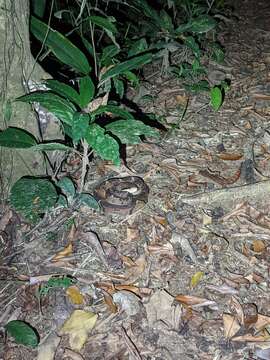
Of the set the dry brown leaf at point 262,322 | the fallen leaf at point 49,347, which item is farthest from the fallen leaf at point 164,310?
the fallen leaf at point 49,347

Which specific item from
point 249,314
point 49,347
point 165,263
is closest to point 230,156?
point 165,263

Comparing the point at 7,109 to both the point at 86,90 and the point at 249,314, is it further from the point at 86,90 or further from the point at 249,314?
the point at 249,314

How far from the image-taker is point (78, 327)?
7.20ft

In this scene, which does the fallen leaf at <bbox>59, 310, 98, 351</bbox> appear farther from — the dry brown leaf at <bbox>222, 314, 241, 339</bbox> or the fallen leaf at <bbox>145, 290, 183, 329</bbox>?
the dry brown leaf at <bbox>222, 314, 241, 339</bbox>

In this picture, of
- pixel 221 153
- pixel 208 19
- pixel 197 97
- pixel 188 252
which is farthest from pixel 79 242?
pixel 208 19

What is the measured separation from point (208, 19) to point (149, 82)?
2.84ft

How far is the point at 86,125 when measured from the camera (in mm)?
2441

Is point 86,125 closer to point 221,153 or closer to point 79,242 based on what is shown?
point 79,242

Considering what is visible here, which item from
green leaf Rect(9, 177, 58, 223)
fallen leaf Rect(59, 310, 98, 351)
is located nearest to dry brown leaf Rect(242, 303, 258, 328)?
fallen leaf Rect(59, 310, 98, 351)

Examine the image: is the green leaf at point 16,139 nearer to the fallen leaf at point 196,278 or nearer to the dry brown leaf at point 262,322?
the fallen leaf at point 196,278

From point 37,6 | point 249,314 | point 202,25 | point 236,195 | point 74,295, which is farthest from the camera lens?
point 202,25

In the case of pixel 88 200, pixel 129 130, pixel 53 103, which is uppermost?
pixel 53 103

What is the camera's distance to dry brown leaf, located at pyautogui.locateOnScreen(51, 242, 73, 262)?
2580 millimetres

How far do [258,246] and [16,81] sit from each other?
6.13ft
